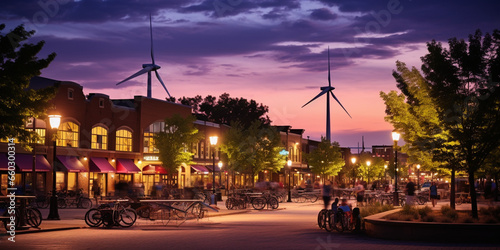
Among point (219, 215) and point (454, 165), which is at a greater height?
point (454, 165)

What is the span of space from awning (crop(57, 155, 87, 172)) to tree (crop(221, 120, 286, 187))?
21.1 meters

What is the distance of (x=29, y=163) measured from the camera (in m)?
49.9

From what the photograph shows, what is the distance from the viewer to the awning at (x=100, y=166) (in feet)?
191

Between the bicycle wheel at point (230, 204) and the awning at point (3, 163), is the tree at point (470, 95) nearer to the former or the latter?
the bicycle wheel at point (230, 204)

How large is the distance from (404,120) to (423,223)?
1608 cm

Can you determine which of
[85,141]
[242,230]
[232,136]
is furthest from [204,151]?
[242,230]

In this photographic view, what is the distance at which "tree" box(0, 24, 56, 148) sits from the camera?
78.9 ft

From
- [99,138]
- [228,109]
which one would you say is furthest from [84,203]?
[228,109]

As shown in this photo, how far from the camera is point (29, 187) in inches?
1977

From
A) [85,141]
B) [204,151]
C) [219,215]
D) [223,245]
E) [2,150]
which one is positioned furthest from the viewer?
[204,151]

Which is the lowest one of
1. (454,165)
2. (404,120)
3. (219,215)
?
(219,215)

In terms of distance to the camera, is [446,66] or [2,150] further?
[2,150]

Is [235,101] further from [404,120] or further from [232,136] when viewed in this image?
[404,120]

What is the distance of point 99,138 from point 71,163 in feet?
19.6
